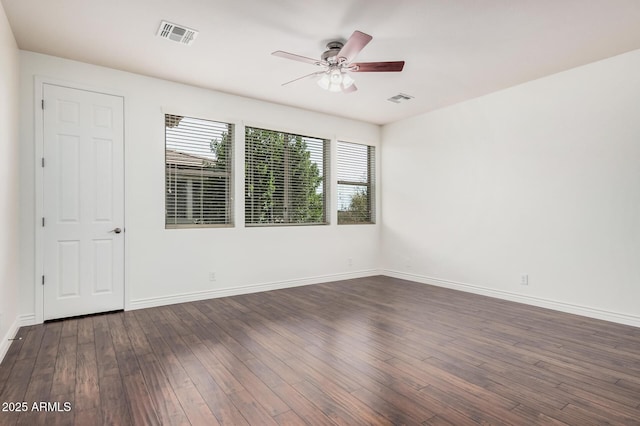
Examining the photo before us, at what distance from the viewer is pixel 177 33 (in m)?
3.10

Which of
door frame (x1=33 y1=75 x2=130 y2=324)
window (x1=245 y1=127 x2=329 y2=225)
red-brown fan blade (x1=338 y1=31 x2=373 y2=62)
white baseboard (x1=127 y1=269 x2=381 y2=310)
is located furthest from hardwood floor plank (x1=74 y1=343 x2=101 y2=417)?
red-brown fan blade (x1=338 y1=31 x2=373 y2=62)

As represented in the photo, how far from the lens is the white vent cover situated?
9.79 feet

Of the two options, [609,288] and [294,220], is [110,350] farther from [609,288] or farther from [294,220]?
[609,288]

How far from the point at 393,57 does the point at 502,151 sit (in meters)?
2.14

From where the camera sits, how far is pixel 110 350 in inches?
112

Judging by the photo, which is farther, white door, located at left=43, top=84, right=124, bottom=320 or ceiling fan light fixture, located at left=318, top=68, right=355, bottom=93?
white door, located at left=43, top=84, right=124, bottom=320

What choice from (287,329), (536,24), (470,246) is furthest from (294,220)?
(536,24)

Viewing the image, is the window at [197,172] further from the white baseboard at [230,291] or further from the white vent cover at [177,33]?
the white vent cover at [177,33]

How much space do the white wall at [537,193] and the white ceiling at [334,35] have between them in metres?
0.41

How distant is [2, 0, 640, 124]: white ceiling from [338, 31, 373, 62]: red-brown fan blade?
24 cm

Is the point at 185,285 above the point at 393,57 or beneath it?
beneath

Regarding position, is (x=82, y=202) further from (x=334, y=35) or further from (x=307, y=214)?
(x=334, y=35)

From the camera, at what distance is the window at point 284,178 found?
499cm

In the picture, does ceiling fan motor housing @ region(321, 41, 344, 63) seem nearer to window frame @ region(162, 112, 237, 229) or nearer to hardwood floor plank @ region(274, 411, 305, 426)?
window frame @ region(162, 112, 237, 229)
